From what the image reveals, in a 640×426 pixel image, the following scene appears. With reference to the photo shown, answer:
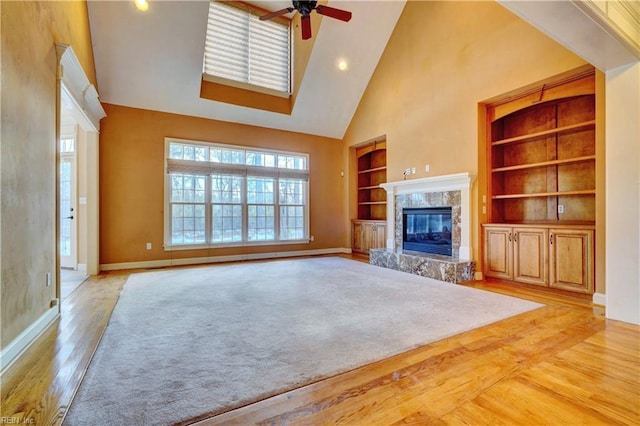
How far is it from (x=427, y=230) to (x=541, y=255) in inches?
79.5

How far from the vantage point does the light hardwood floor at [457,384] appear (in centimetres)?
156

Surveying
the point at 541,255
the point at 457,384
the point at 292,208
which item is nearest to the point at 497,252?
the point at 541,255

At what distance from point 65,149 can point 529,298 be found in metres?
8.28

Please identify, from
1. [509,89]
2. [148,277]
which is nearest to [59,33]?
[148,277]

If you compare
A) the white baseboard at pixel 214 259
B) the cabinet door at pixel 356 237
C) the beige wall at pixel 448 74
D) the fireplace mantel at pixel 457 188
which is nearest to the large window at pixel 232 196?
the white baseboard at pixel 214 259

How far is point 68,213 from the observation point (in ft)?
19.7

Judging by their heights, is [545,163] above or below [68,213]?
above

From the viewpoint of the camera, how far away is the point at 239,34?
702 cm

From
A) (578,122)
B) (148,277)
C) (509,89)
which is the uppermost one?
(509,89)

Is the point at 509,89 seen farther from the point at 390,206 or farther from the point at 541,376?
the point at 541,376

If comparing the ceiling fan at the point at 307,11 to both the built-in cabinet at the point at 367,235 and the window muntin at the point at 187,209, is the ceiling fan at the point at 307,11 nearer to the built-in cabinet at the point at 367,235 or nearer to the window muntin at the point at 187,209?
the window muntin at the point at 187,209

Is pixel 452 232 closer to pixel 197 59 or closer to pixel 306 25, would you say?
pixel 306 25

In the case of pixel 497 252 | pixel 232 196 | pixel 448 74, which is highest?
pixel 448 74

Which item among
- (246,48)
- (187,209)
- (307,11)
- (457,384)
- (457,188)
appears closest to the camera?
(457,384)
